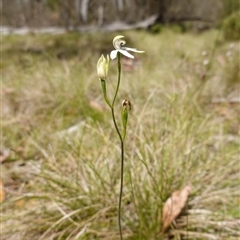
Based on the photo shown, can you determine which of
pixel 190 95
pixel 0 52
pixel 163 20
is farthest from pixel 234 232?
pixel 163 20

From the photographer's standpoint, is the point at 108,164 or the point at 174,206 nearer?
the point at 174,206

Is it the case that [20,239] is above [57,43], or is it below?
below

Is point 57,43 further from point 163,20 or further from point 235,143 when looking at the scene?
point 235,143
